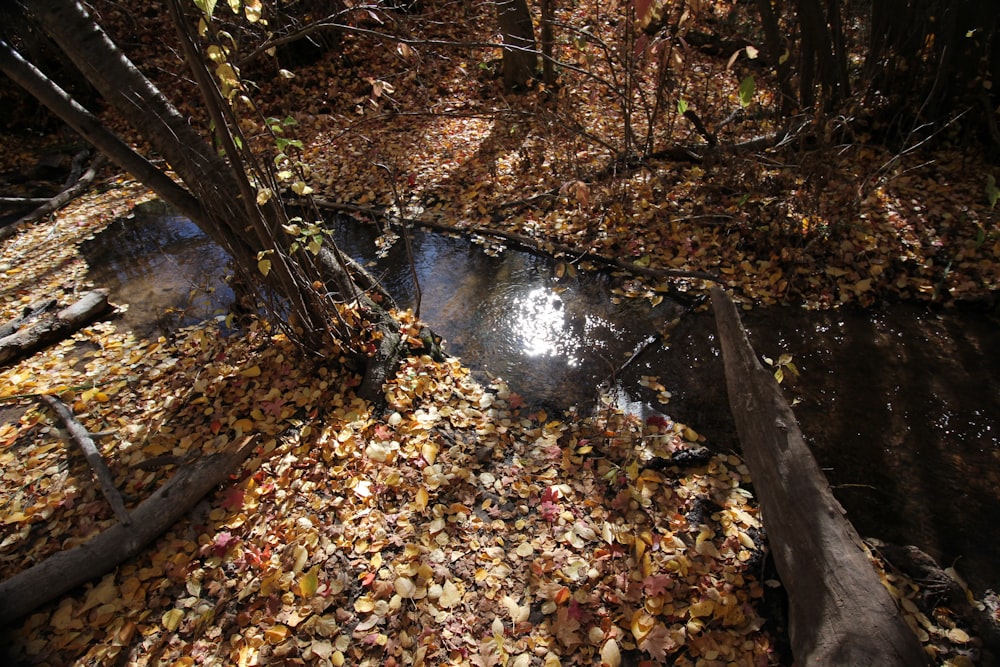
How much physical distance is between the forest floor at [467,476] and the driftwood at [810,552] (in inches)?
14.0

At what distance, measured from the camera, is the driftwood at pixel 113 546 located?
259cm

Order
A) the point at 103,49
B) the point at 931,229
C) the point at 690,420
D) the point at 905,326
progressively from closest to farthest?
the point at 103,49, the point at 690,420, the point at 905,326, the point at 931,229

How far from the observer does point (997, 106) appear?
18.3 feet

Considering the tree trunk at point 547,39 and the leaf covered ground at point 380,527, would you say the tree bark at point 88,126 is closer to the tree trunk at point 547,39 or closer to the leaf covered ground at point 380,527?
the leaf covered ground at point 380,527

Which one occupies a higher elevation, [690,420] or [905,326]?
[905,326]

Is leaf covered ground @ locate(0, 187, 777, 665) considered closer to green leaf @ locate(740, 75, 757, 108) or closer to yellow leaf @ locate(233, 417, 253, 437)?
yellow leaf @ locate(233, 417, 253, 437)

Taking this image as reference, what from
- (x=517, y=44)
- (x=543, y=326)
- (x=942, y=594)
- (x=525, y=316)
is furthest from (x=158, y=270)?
(x=942, y=594)

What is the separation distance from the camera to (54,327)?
4883mm

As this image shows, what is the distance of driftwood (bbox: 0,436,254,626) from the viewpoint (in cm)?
259

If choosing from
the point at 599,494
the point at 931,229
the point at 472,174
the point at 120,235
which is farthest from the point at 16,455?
the point at 931,229

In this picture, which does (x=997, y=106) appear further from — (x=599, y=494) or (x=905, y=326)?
(x=599, y=494)

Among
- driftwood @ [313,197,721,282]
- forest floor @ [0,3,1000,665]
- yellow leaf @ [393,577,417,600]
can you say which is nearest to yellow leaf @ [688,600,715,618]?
forest floor @ [0,3,1000,665]

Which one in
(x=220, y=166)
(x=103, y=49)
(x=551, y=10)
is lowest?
(x=220, y=166)

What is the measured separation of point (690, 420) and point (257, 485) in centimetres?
309
